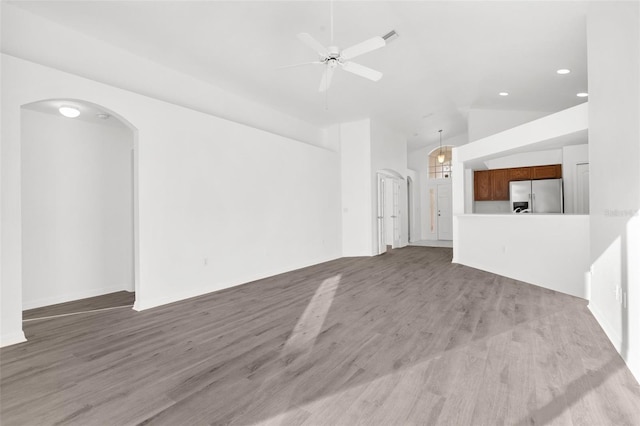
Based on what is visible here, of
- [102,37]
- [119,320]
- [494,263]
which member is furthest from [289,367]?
[494,263]

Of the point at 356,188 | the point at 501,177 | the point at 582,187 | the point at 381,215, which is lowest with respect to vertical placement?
the point at 381,215

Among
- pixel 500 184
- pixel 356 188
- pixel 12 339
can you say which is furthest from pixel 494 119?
pixel 12 339

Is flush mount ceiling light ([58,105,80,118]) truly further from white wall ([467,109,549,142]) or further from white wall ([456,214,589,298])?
white wall ([467,109,549,142])

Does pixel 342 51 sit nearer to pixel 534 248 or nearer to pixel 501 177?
pixel 534 248

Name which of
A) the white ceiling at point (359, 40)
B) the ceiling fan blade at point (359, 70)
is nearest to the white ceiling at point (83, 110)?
the white ceiling at point (359, 40)

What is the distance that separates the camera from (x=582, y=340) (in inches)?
109

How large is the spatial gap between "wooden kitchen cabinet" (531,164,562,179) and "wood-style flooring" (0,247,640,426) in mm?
4620

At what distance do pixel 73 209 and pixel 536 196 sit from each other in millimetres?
9210

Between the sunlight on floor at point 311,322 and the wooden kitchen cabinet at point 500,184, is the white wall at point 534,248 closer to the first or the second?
the wooden kitchen cabinet at point 500,184

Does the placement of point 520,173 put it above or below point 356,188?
above

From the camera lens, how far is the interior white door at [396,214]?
367 inches

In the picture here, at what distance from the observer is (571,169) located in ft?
24.1

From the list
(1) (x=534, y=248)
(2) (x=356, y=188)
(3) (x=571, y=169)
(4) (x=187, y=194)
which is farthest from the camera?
(2) (x=356, y=188)

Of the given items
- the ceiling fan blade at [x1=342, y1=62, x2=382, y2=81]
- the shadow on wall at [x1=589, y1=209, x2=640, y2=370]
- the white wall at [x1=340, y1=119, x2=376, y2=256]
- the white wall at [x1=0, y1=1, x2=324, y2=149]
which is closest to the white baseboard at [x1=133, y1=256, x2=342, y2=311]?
the white wall at [x1=340, y1=119, x2=376, y2=256]
